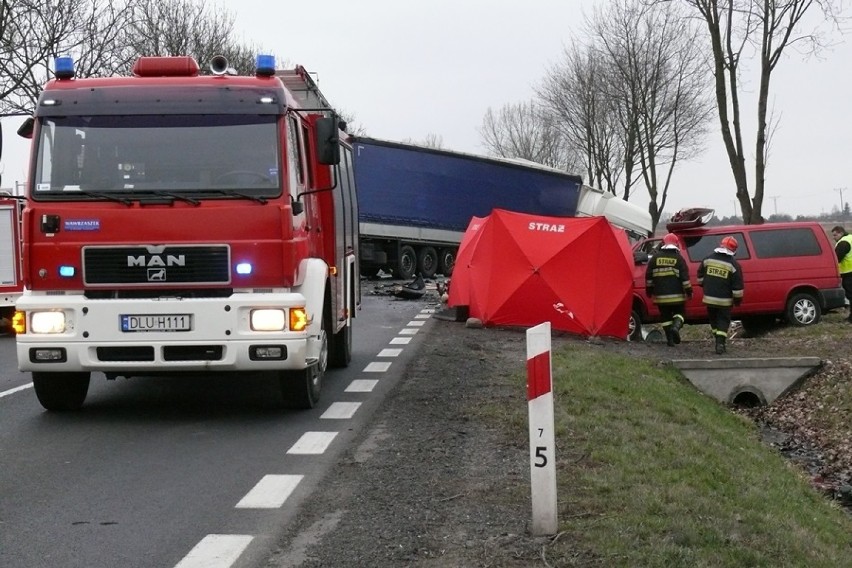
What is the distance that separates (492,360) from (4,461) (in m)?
6.98

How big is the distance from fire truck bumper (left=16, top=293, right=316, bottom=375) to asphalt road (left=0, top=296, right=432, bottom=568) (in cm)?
59

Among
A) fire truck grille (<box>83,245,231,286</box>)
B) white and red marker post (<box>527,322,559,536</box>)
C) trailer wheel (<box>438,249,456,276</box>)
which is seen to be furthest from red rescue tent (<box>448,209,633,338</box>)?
trailer wheel (<box>438,249,456,276</box>)

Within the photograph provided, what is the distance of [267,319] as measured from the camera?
8461mm

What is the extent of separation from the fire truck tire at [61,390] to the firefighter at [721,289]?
934 cm

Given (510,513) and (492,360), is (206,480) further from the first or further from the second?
(492,360)

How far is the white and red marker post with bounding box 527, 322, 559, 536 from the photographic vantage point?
17.5 ft

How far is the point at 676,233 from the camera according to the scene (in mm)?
19031

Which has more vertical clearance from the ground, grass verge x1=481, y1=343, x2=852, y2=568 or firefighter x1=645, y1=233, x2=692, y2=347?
firefighter x1=645, y1=233, x2=692, y2=347

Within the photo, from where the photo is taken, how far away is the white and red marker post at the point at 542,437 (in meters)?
5.32

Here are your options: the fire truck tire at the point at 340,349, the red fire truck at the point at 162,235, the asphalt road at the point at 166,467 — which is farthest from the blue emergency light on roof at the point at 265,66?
the fire truck tire at the point at 340,349

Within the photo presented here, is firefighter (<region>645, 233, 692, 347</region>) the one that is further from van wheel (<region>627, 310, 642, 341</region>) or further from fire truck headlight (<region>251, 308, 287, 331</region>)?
fire truck headlight (<region>251, 308, 287, 331</region>)

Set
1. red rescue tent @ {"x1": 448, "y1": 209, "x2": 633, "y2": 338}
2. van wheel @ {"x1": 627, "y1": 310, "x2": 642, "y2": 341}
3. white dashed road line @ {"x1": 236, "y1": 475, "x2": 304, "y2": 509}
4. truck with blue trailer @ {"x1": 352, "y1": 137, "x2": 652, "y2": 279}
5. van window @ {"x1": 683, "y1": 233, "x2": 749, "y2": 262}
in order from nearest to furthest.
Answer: white dashed road line @ {"x1": 236, "y1": 475, "x2": 304, "y2": 509}, red rescue tent @ {"x1": 448, "y1": 209, "x2": 633, "y2": 338}, van wheel @ {"x1": 627, "y1": 310, "x2": 642, "y2": 341}, van window @ {"x1": 683, "y1": 233, "x2": 749, "y2": 262}, truck with blue trailer @ {"x1": 352, "y1": 137, "x2": 652, "y2": 279}

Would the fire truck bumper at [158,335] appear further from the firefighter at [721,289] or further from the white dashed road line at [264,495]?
the firefighter at [721,289]

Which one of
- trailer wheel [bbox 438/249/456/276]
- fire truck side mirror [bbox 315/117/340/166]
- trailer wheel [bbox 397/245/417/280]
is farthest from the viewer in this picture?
trailer wheel [bbox 438/249/456/276]
